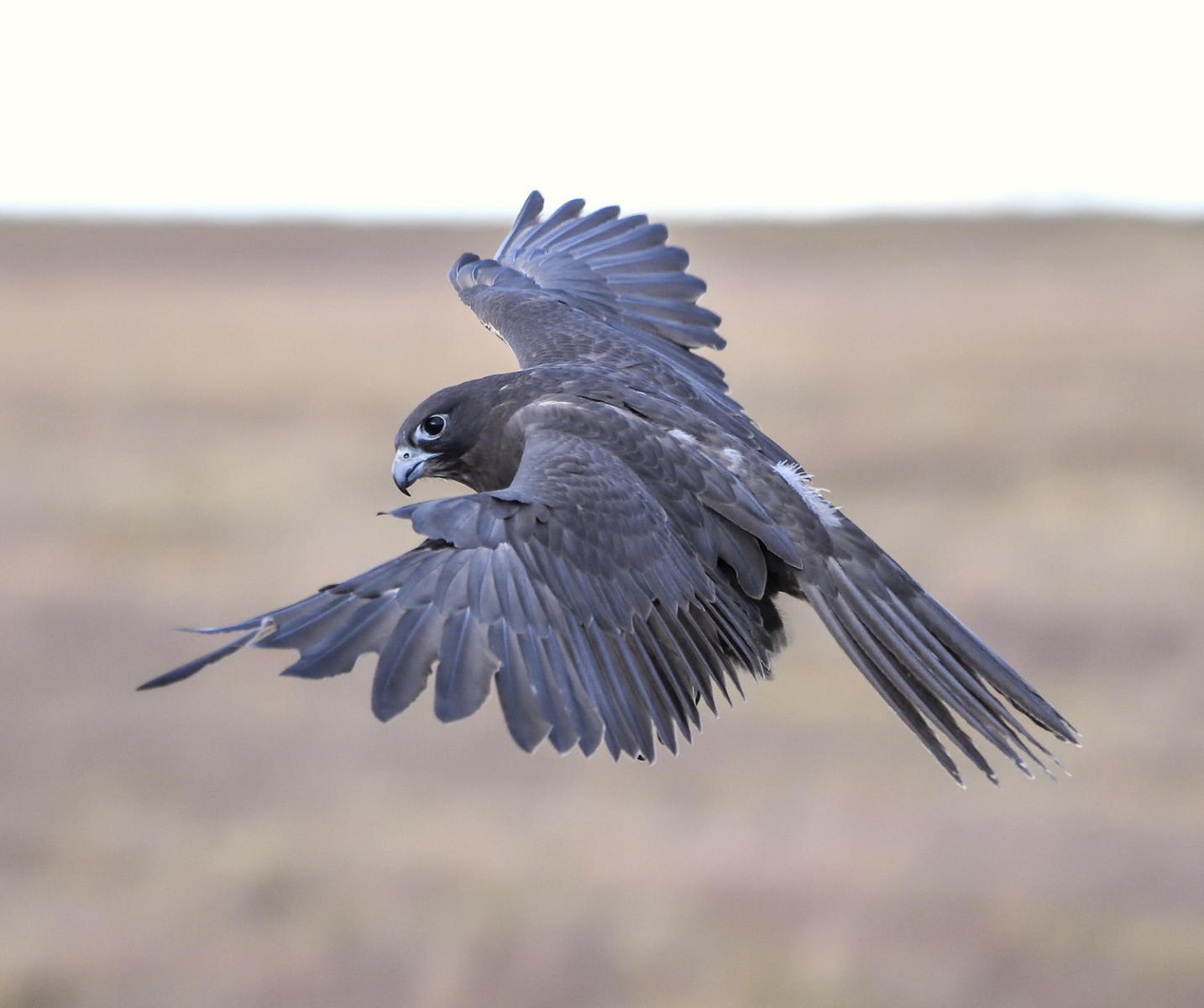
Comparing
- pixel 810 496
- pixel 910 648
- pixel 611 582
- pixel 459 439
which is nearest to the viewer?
pixel 611 582

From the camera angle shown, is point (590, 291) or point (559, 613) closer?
point (559, 613)

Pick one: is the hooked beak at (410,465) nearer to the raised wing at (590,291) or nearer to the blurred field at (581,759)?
the raised wing at (590,291)

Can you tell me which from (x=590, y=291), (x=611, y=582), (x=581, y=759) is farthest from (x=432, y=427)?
(x=581, y=759)

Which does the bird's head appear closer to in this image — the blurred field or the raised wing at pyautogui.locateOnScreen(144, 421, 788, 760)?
the raised wing at pyautogui.locateOnScreen(144, 421, 788, 760)

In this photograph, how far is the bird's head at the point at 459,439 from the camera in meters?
5.64

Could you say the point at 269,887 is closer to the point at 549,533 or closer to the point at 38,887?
the point at 38,887

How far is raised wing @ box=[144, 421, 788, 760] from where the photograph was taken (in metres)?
4.28

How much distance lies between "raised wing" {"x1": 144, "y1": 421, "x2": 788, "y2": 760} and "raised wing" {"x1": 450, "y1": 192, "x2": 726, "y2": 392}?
1439mm

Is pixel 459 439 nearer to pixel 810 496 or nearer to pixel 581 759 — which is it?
pixel 810 496

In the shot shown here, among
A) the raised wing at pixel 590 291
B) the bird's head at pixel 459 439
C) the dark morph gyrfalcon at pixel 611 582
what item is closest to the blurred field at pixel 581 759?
the raised wing at pixel 590 291

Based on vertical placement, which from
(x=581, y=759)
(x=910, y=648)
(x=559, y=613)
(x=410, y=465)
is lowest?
(x=581, y=759)

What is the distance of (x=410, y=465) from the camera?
588cm

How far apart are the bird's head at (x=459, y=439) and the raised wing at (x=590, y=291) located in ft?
2.14

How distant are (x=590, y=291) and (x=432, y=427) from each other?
5.85 feet
